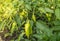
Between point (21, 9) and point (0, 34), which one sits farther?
point (0, 34)

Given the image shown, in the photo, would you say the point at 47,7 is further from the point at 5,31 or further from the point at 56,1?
the point at 5,31

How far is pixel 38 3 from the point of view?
6.04 ft

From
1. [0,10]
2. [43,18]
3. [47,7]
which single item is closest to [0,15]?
[0,10]

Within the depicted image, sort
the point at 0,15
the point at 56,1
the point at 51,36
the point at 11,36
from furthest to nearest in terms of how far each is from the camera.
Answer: the point at 0,15, the point at 11,36, the point at 56,1, the point at 51,36

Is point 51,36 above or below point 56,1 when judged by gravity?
below

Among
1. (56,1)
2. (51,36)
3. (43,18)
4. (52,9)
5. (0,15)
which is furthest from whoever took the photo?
(0,15)

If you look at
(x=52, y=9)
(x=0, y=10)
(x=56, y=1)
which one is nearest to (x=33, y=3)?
(x=52, y=9)

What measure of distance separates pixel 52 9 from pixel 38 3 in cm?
18

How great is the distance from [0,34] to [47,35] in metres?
1.54

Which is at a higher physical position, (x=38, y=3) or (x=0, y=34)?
(x=38, y=3)

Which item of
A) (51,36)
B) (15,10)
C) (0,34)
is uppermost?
(15,10)

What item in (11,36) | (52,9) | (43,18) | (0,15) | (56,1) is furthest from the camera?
(0,15)

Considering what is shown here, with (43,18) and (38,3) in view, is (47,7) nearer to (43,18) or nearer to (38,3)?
(38,3)

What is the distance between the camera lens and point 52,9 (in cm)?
174
